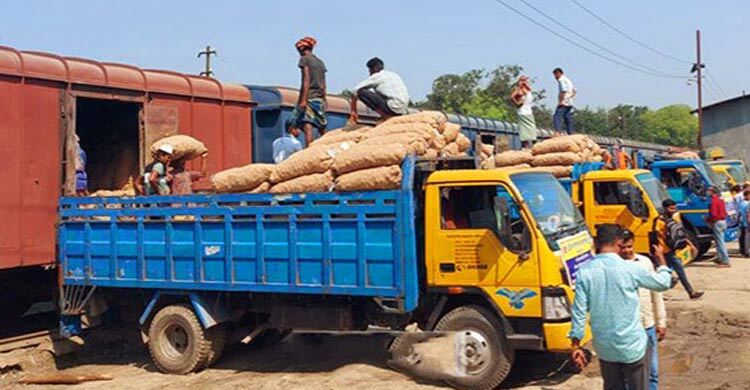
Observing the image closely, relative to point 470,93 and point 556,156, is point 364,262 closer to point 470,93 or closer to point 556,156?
point 556,156

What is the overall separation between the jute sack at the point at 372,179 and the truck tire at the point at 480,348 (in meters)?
1.32

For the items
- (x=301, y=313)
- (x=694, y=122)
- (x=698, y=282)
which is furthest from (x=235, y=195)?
(x=694, y=122)

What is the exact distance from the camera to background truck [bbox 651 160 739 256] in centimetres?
1467

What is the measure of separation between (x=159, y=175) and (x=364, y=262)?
3.30m

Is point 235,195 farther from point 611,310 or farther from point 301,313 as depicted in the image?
point 611,310

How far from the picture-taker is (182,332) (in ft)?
26.0

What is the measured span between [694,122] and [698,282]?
111990 millimetres

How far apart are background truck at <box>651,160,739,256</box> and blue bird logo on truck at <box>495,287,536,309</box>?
9.57m

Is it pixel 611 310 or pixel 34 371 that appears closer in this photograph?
pixel 611 310

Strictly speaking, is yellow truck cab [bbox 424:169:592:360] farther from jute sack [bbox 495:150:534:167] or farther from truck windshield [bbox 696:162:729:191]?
truck windshield [bbox 696:162:729:191]

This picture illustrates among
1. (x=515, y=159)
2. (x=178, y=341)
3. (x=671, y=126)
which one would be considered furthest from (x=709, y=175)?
(x=671, y=126)

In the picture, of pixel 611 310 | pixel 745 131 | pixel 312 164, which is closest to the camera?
pixel 611 310

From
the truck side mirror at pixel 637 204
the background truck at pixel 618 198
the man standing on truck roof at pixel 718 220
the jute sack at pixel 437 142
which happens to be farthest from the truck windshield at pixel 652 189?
the jute sack at pixel 437 142

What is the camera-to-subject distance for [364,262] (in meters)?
6.70
